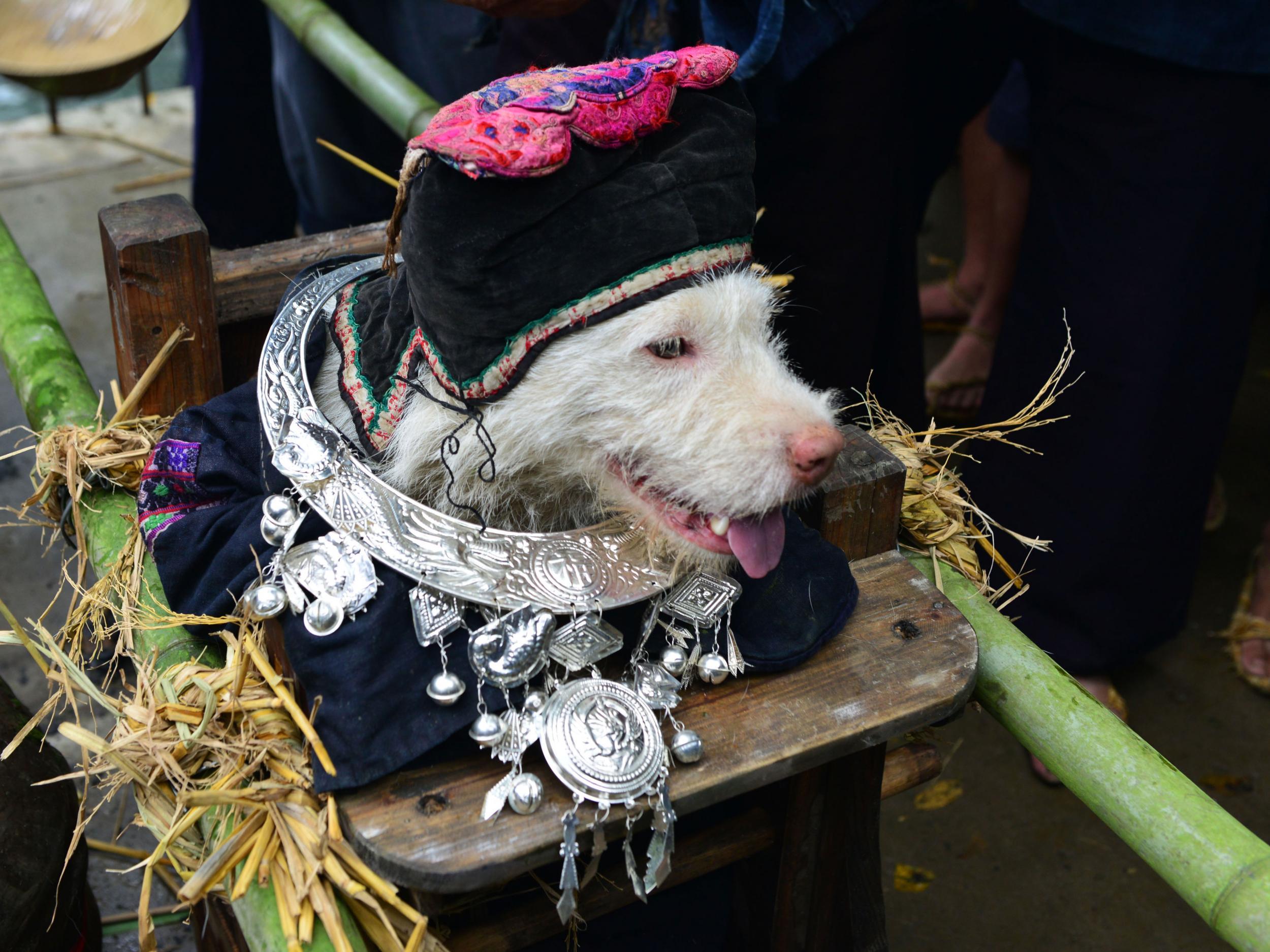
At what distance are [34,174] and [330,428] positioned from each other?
13.5 feet

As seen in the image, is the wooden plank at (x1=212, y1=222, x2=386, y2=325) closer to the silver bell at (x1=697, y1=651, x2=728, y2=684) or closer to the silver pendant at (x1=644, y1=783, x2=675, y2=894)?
the silver bell at (x1=697, y1=651, x2=728, y2=684)

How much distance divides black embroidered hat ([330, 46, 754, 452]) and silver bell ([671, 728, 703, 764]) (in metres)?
0.39

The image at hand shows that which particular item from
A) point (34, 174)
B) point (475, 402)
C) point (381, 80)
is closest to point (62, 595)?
point (381, 80)

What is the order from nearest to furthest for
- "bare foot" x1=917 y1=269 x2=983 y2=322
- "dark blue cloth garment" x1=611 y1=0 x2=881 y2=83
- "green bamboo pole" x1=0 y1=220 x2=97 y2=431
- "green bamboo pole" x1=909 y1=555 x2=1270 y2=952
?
1. "green bamboo pole" x1=909 y1=555 x2=1270 y2=952
2. "green bamboo pole" x1=0 y1=220 x2=97 y2=431
3. "dark blue cloth garment" x1=611 y1=0 x2=881 y2=83
4. "bare foot" x1=917 y1=269 x2=983 y2=322

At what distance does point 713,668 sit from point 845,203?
1222 millimetres

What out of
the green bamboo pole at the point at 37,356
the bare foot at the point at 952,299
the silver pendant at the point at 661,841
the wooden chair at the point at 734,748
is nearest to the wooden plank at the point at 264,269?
the wooden chair at the point at 734,748

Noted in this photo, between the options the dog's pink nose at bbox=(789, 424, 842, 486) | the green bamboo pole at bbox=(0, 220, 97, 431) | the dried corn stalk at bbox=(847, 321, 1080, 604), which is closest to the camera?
the dog's pink nose at bbox=(789, 424, 842, 486)

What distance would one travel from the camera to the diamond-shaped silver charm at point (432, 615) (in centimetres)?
109

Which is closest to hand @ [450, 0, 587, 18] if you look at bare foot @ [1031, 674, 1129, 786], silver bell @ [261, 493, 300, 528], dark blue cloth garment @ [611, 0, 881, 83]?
dark blue cloth garment @ [611, 0, 881, 83]

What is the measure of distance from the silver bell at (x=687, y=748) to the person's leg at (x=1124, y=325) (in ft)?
4.42

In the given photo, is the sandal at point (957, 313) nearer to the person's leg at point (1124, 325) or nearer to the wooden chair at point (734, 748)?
the person's leg at point (1124, 325)

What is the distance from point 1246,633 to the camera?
102 inches

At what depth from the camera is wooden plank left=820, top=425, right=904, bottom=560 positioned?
4.23 feet

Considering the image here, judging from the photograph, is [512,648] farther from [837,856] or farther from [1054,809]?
[1054,809]
